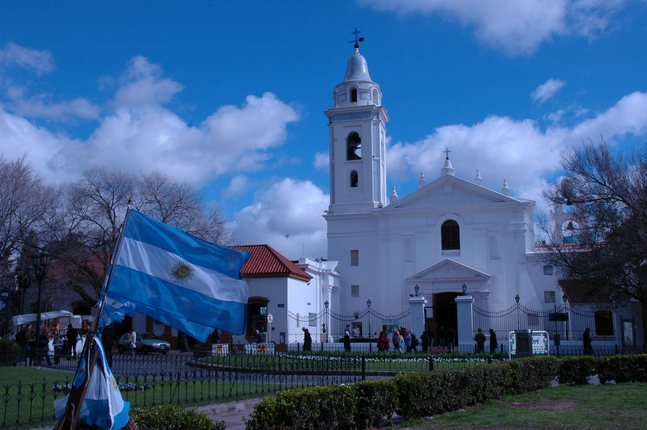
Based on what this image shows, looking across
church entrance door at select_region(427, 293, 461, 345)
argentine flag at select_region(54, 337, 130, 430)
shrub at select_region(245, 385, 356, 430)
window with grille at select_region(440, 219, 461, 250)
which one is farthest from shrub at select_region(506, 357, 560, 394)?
window with grille at select_region(440, 219, 461, 250)

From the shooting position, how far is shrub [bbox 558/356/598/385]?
45.1 feet

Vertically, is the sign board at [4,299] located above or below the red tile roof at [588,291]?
below

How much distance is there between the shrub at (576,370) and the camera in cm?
1373

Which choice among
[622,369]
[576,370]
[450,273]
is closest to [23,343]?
[576,370]

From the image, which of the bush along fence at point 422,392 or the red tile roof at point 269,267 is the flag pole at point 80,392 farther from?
the red tile roof at point 269,267

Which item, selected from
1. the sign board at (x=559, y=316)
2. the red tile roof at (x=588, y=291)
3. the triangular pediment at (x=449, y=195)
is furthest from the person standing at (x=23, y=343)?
the sign board at (x=559, y=316)

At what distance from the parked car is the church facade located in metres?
12.6

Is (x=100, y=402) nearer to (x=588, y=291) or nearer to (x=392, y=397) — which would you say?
(x=392, y=397)

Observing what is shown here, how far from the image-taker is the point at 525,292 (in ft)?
119

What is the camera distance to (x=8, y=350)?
2011 centimetres

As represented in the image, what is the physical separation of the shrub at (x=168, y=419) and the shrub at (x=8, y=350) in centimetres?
1655

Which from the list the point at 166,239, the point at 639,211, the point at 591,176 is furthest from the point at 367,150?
the point at 166,239

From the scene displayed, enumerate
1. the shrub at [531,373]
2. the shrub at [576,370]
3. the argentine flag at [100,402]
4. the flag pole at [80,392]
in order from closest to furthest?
the flag pole at [80,392], the argentine flag at [100,402], the shrub at [531,373], the shrub at [576,370]

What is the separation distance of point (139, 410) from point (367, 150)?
1381 inches
